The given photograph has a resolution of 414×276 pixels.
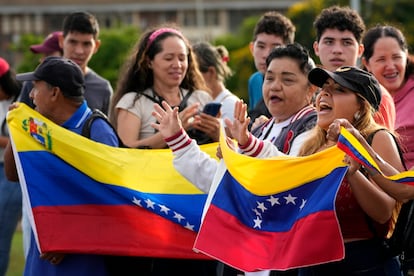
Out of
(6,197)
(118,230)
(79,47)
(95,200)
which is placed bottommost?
(6,197)

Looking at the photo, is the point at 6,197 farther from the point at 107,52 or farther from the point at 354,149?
the point at 107,52

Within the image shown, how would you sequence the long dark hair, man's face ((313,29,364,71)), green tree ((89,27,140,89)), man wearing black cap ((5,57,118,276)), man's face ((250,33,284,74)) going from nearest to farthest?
man wearing black cap ((5,57,118,276)) → man's face ((313,29,364,71)) → the long dark hair → man's face ((250,33,284,74)) → green tree ((89,27,140,89))

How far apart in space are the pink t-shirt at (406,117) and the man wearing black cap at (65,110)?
190cm

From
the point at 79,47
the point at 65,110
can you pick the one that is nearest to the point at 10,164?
the point at 65,110

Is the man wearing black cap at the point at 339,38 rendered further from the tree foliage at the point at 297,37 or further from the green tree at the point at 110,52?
the green tree at the point at 110,52

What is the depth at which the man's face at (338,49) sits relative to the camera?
848 cm

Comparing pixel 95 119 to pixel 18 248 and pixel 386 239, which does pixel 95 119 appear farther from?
pixel 18 248

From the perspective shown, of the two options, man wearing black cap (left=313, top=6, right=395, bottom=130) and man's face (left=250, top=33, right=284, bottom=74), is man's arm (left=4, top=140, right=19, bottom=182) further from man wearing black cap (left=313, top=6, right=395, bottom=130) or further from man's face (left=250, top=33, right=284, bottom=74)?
man's face (left=250, top=33, right=284, bottom=74)

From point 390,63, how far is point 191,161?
1.86 metres

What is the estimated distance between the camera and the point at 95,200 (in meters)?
7.76

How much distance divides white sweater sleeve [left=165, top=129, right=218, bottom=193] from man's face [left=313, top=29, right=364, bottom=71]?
4.60 feet

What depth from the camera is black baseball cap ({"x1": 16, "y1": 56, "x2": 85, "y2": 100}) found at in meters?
7.78

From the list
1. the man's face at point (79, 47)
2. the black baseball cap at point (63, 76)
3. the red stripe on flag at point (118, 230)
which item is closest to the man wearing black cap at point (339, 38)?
the red stripe on flag at point (118, 230)

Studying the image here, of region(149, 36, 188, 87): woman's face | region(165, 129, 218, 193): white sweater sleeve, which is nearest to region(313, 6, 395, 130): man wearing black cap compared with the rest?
region(149, 36, 188, 87): woman's face
